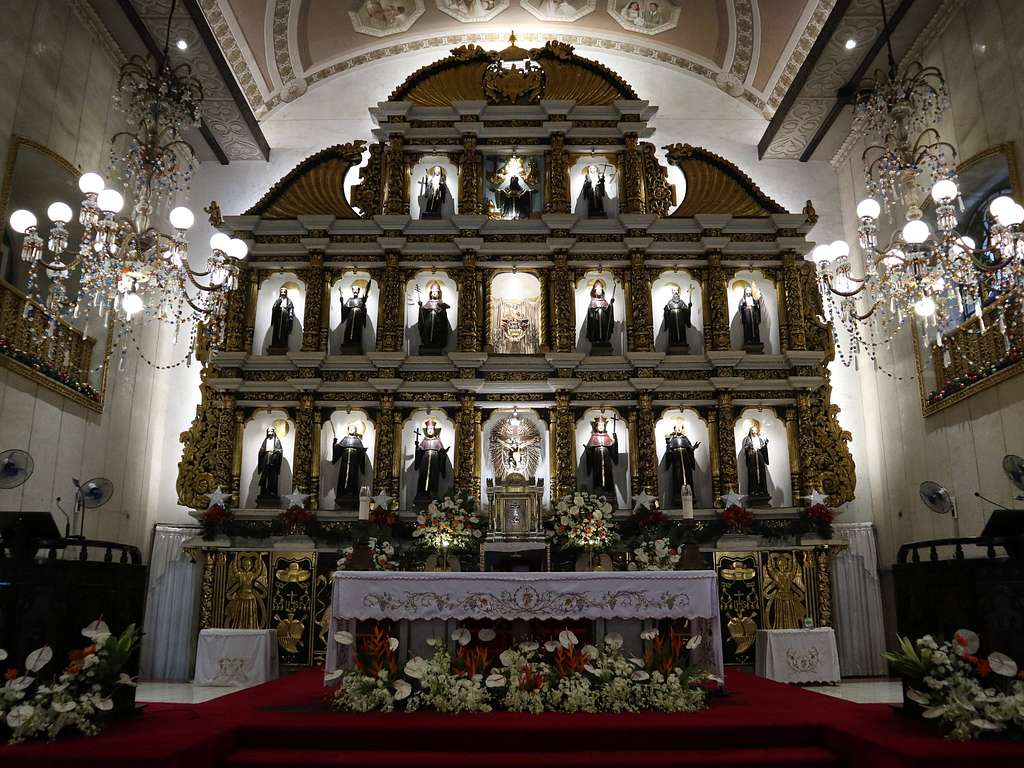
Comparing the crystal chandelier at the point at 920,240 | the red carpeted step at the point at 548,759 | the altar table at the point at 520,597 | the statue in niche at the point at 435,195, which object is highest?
the statue in niche at the point at 435,195

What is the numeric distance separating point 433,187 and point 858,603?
910 cm

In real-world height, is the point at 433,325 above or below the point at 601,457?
above

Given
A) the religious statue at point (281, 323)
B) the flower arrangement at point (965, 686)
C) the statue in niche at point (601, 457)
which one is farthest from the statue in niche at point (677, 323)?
the flower arrangement at point (965, 686)

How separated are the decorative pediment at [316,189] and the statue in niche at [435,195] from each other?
1.10 metres

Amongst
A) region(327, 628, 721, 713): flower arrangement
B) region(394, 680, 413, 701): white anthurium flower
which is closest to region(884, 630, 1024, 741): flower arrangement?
region(327, 628, 721, 713): flower arrangement

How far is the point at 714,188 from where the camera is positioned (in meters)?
12.7

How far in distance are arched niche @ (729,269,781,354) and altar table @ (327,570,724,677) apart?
246 inches

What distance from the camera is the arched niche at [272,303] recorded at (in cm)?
1221

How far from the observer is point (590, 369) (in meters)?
11.7

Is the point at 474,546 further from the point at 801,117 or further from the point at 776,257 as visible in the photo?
the point at 801,117

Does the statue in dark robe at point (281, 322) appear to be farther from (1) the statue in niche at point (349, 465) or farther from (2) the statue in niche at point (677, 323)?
(2) the statue in niche at point (677, 323)

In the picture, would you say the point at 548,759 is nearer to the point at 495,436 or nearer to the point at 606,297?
the point at 495,436

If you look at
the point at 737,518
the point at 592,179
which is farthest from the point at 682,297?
the point at 737,518

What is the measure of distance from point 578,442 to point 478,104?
560 centimetres
